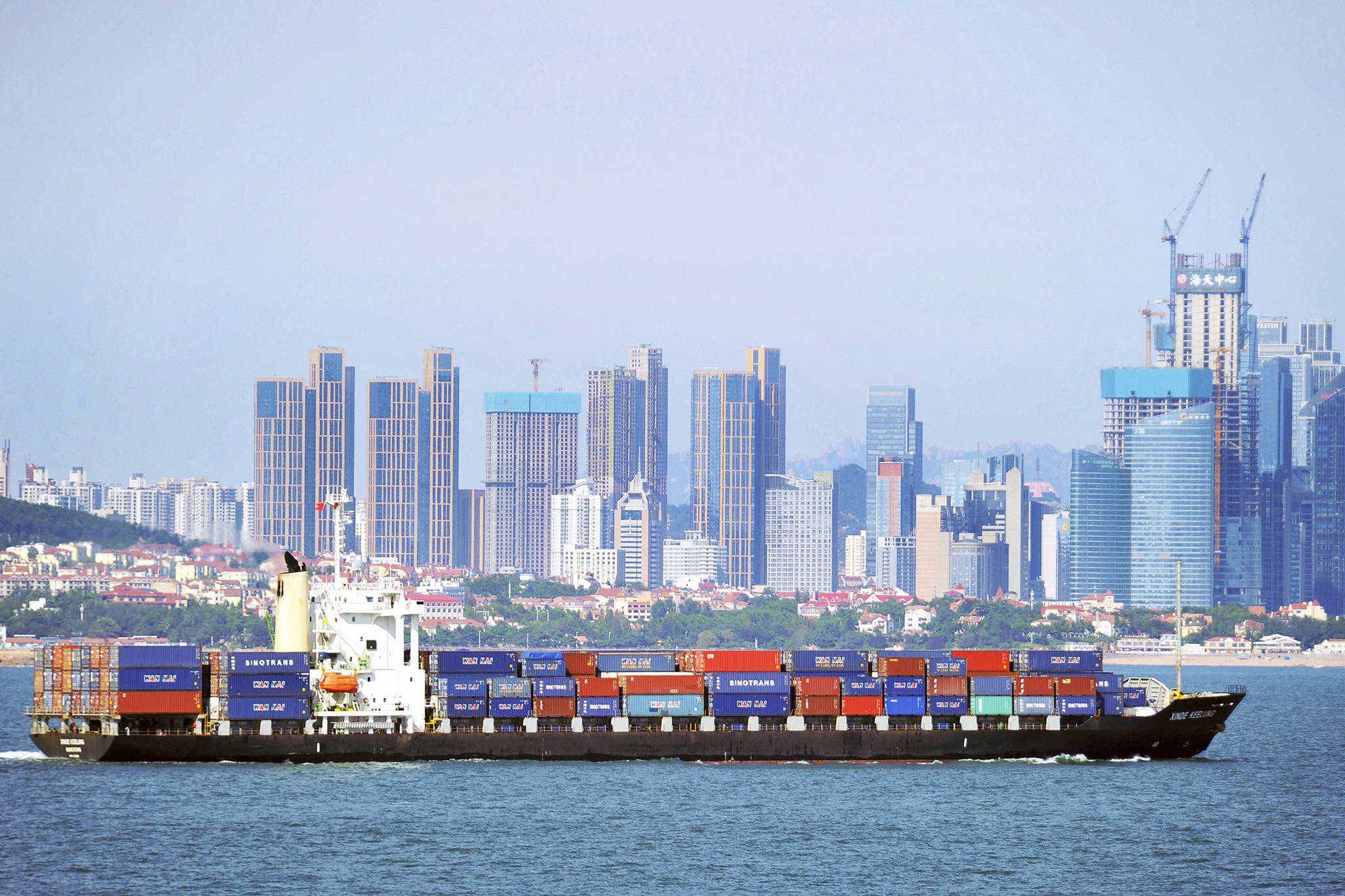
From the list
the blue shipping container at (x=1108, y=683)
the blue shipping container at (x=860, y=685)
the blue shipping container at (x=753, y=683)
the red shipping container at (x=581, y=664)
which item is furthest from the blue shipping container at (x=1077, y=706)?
the red shipping container at (x=581, y=664)

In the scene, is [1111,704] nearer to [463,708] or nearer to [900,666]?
[900,666]

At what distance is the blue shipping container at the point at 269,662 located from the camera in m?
74.4

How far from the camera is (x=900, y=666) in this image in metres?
79.7

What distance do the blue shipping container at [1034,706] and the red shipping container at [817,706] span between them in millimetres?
7464

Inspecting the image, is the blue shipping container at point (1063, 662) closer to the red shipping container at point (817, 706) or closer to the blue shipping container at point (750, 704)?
the red shipping container at point (817, 706)

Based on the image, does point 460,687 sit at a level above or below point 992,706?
above

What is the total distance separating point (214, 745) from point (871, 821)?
26.3 meters

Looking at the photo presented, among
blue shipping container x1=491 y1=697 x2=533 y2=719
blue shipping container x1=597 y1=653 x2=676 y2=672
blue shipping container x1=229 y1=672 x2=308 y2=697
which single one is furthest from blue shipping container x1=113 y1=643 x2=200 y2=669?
blue shipping container x1=597 y1=653 x2=676 y2=672

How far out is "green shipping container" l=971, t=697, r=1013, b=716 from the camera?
79000 mm

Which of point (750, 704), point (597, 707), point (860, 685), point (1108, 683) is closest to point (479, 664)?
point (597, 707)

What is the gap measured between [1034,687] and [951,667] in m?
3.51

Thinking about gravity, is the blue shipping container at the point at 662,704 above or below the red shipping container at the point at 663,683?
below

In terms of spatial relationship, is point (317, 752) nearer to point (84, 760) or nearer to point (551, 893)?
point (84, 760)

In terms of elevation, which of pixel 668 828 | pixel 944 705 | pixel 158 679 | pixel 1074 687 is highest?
pixel 158 679
